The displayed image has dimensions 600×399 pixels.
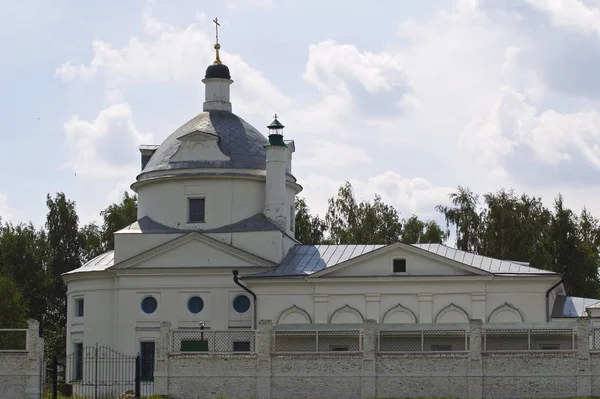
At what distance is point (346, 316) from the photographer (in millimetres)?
41125

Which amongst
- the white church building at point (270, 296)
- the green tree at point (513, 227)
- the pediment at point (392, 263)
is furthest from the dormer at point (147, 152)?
the green tree at point (513, 227)

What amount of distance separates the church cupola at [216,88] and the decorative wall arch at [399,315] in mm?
12045

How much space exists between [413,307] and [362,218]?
88.5ft

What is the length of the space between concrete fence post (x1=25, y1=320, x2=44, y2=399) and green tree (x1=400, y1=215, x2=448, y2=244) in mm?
32222

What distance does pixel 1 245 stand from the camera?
65.9 meters

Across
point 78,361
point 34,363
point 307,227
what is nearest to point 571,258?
point 307,227

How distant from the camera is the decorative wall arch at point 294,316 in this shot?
41.3 metres

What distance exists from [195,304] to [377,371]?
1098 cm

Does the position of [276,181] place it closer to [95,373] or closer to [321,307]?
[321,307]

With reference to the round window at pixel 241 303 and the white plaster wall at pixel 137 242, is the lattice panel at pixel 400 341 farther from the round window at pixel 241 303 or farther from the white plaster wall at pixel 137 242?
the white plaster wall at pixel 137 242

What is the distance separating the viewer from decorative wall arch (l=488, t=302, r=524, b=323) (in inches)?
1580

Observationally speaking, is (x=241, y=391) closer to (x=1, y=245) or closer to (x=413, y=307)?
(x=413, y=307)

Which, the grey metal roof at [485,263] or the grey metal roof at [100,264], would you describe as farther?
the grey metal roof at [100,264]


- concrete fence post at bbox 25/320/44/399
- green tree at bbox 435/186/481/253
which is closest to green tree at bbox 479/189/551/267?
green tree at bbox 435/186/481/253
